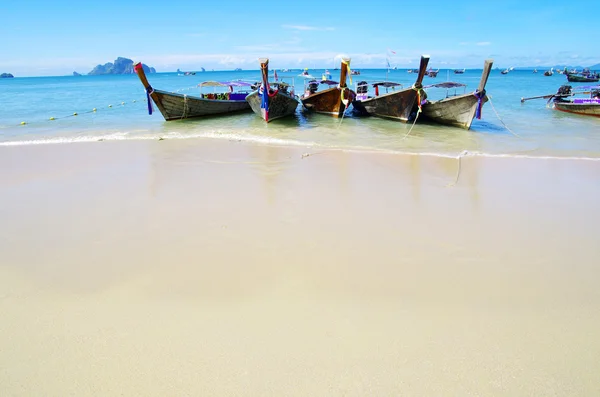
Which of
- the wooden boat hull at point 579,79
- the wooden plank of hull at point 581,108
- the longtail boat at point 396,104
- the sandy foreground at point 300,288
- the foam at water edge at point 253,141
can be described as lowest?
the sandy foreground at point 300,288

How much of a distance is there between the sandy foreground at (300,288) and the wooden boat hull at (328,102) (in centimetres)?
1031

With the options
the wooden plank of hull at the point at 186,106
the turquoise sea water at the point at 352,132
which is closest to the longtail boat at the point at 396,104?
the turquoise sea water at the point at 352,132

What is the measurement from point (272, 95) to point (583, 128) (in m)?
12.5

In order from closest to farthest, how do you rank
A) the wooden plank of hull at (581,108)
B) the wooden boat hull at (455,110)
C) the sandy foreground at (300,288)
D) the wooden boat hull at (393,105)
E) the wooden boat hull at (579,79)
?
the sandy foreground at (300,288) → the wooden boat hull at (455,110) → the wooden boat hull at (393,105) → the wooden plank of hull at (581,108) → the wooden boat hull at (579,79)

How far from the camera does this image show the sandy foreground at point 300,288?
2734mm

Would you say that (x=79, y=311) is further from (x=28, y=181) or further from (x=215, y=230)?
(x=28, y=181)

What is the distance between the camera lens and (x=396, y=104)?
1564 centimetres

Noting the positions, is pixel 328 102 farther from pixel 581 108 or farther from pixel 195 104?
pixel 581 108

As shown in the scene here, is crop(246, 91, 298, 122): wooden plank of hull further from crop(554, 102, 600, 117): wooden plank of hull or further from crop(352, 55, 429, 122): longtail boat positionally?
crop(554, 102, 600, 117): wooden plank of hull

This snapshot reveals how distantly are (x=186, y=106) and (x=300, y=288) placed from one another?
50.0ft

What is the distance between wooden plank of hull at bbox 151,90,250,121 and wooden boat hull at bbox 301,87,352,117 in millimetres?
4072

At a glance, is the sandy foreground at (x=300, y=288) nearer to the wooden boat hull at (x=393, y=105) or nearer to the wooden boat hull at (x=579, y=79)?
the wooden boat hull at (x=393, y=105)

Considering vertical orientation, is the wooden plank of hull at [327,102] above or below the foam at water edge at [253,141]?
above

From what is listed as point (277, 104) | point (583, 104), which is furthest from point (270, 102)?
point (583, 104)
